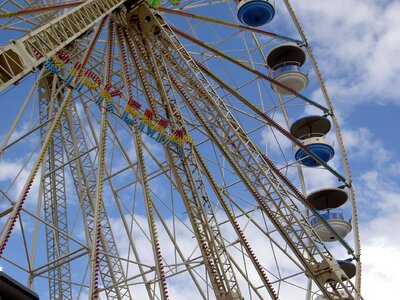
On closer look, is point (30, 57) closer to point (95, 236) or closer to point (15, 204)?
point (15, 204)

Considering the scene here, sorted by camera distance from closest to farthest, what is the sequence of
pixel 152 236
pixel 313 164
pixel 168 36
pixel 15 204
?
pixel 15 204 → pixel 152 236 → pixel 168 36 → pixel 313 164

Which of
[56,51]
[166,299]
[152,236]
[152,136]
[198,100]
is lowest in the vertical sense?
[166,299]

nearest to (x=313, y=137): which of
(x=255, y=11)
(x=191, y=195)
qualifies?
(x=255, y=11)

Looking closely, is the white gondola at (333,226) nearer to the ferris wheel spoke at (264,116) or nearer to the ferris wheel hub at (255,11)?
the ferris wheel spoke at (264,116)

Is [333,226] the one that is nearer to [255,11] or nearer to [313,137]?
[313,137]

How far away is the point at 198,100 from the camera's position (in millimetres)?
17859

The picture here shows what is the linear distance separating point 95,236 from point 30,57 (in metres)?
3.41

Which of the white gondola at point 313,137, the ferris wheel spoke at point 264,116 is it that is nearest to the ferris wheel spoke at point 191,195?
the ferris wheel spoke at point 264,116

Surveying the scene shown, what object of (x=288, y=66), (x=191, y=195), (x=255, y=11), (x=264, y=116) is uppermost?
(x=255, y=11)

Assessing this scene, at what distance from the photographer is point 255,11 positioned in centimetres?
2136

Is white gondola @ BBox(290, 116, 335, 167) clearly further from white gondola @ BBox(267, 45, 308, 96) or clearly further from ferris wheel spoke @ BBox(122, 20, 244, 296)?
ferris wheel spoke @ BBox(122, 20, 244, 296)

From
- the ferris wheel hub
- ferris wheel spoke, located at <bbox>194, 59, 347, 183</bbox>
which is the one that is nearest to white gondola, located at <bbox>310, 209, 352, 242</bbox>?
ferris wheel spoke, located at <bbox>194, 59, 347, 183</bbox>

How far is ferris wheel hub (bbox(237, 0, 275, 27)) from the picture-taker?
2131 centimetres

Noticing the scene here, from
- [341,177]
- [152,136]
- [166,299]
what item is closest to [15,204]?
[166,299]
